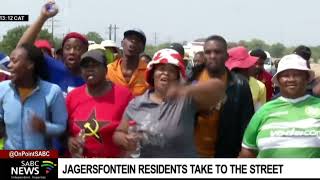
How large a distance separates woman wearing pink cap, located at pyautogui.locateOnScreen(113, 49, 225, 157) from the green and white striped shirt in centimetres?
36

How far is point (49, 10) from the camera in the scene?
14.9 ft

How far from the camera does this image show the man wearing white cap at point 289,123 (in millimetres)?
3672

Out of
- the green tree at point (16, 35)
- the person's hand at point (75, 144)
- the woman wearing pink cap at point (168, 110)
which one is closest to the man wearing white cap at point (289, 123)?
the woman wearing pink cap at point (168, 110)

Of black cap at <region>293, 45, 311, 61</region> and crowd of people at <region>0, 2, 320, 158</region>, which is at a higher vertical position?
black cap at <region>293, 45, 311, 61</region>

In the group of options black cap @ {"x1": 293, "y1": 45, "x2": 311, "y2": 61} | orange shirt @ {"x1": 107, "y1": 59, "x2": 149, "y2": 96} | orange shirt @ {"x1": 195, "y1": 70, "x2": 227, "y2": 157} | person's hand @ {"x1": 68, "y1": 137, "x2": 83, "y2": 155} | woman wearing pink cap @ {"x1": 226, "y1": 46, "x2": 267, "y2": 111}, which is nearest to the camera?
person's hand @ {"x1": 68, "y1": 137, "x2": 83, "y2": 155}

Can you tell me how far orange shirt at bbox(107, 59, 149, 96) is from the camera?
505cm

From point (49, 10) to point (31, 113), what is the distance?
1067mm

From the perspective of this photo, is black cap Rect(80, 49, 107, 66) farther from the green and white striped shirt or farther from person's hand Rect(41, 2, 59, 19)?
the green and white striped shirt

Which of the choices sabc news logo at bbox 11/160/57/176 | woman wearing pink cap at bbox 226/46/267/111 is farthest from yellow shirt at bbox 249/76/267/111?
sabc news logo at bbox 11/160/57/176

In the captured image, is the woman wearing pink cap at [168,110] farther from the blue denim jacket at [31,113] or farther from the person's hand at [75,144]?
the blue denim jacket at [31,113]

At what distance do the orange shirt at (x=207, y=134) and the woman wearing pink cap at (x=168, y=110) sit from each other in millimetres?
447

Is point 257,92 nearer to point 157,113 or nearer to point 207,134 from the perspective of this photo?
point 207,134

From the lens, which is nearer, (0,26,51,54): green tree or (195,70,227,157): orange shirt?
(195,70,227,157): orange shirt

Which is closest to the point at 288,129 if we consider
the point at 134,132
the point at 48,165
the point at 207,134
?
the point at 207,134
